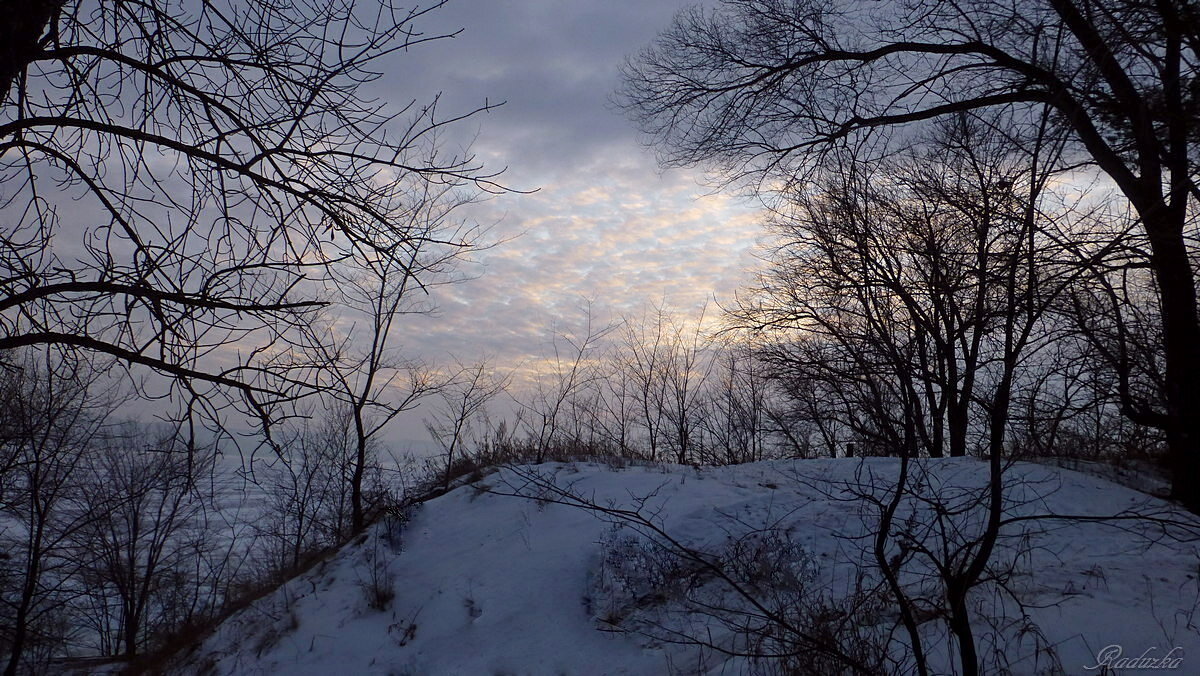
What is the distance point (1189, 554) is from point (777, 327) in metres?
9.77

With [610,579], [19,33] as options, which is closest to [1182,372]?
[610,579]

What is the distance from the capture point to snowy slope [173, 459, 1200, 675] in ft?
16.5

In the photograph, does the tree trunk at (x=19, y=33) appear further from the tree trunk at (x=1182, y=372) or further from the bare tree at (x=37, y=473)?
the tree trunk at (x=1182, y=372)

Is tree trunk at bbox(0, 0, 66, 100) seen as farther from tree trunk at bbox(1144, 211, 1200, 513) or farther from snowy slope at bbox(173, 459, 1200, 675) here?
tree trunk at bbox(1144, 211, 1200, 513)

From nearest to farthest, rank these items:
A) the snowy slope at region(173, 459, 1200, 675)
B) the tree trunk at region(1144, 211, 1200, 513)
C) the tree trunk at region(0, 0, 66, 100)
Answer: the tree trunk at region(0, 0, 66, 100), the snowy slope at region(173, 459, 1200, 675), the tree trunk at region(1144, 211, 1200, 513)

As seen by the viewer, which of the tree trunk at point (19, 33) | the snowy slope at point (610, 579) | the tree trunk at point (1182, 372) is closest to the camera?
the tree trunk at point (19, 33)

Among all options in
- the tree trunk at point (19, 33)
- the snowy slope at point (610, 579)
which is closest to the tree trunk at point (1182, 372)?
the snowy slope at point (610, 579)

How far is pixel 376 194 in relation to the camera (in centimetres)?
365

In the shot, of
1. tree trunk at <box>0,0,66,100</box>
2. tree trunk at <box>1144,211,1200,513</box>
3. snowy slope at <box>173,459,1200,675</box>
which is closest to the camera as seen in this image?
tree trunk at <box>0,0,66,100</box>

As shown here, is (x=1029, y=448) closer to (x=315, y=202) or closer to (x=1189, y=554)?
(x=1189, y=554)

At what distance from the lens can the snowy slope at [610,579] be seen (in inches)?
198

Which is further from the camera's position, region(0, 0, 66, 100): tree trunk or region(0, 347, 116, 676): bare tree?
region(0, 347, 116, 676): bare tree

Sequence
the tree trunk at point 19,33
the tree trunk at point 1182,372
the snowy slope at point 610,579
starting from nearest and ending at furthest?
→ the tree trunk at point 19,33
the snowy slope at point 610,579
the tree trunk at point 1182,372

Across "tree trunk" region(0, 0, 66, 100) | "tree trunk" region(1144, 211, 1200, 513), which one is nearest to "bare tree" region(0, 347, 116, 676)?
"tree trunk" region(0, 0, 66, 100)
